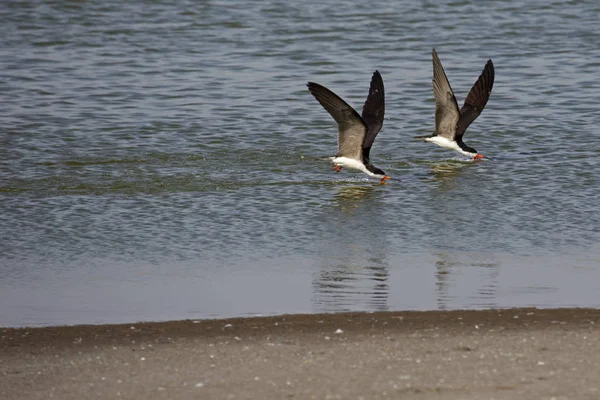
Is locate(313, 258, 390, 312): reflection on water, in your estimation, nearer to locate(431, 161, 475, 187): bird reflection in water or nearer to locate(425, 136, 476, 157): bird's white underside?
locate(431, 161, 475, 187): bird reflection in water

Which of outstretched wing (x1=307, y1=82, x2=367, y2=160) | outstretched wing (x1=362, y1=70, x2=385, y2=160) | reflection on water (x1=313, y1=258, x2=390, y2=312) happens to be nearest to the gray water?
reflection on water (x1=313, y1=258, x2=390, y2=312)

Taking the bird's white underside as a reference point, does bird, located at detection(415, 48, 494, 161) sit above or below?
above

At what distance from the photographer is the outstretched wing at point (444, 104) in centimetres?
1282

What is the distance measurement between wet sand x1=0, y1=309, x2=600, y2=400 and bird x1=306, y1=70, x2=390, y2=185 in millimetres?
4411

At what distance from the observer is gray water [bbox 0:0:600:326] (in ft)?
26.4

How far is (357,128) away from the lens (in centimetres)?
1201

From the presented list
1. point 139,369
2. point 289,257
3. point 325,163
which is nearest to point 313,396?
point 139,369

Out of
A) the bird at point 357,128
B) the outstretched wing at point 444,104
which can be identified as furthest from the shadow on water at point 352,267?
the outstretched wing at point 444,104

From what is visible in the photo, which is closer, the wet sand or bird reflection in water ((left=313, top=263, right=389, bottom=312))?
the wet sand

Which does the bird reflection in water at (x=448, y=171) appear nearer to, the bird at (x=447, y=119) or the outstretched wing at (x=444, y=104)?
the bird at (x=447, y=119)

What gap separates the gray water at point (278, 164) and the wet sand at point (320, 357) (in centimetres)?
39

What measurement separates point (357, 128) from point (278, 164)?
937 millimetres

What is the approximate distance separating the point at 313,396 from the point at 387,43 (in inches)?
551

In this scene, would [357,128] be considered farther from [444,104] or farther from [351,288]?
[351,288]
